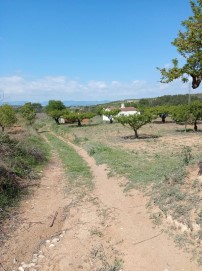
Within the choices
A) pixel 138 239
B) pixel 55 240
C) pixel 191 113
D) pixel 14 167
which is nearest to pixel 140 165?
pixel 14 167

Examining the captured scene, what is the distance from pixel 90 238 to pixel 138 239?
3.51 feet

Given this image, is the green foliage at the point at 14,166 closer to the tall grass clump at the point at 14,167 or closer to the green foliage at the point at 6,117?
the tall grass clump at the point at 14,167

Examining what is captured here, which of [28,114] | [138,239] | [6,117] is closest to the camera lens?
[138,239]

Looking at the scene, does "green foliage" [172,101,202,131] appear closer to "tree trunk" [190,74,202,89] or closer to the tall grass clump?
the tall grass clump

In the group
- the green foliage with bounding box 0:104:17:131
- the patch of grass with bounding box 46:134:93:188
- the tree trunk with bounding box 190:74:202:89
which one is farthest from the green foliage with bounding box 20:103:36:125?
the tree trunk with bounding box 190:74:202:89

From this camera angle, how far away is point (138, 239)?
6.61m

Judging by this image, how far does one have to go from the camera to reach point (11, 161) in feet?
39.0

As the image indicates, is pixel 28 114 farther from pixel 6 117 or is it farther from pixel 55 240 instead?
pixel 55 240

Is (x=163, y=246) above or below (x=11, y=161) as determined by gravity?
below

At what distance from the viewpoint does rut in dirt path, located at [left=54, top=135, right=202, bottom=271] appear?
561 cm

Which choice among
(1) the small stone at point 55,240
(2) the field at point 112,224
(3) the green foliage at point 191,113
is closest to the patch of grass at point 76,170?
(2) the field at point 112,224

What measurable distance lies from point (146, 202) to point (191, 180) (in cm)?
147

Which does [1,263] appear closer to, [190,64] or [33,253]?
[33,253]

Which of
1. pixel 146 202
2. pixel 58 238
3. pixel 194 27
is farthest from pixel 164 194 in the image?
pixel 194 27
